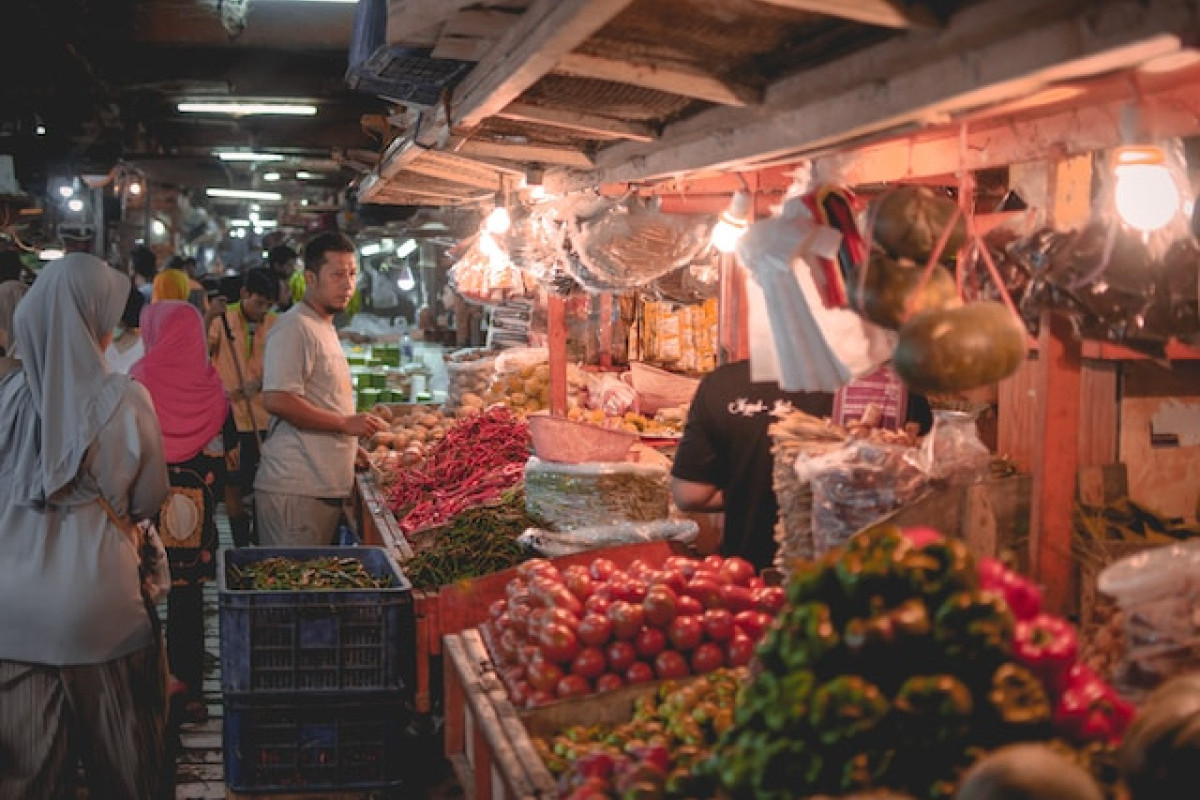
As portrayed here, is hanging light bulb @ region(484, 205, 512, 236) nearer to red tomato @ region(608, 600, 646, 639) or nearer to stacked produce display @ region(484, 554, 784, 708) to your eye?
stacked produce display @ region(484, 554, 784, 708)

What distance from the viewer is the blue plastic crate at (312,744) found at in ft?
14.8

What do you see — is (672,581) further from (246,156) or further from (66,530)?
(246,156)

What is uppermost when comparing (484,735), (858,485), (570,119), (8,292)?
(570,119)

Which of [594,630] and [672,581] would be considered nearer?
[594,630]

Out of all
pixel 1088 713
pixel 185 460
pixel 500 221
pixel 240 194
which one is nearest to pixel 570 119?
pixel 1088 713

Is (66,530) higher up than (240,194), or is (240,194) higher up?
(240,194)

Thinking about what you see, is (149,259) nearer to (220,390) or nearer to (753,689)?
(220,390)

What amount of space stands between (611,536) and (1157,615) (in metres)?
2.52

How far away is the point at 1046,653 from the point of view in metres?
2.26

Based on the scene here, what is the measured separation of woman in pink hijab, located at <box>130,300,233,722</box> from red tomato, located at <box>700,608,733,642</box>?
3732 mm

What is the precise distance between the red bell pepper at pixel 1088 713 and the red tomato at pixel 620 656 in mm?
1642

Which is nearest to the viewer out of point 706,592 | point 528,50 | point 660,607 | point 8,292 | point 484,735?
point 528,50

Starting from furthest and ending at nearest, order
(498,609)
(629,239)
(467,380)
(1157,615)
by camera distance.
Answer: (467,380) → (629,239) → (498,609) → (1157,615)

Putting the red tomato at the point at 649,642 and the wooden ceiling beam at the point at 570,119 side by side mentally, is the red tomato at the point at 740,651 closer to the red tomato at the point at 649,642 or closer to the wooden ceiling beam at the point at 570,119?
the red tomato at the point at 649,642
